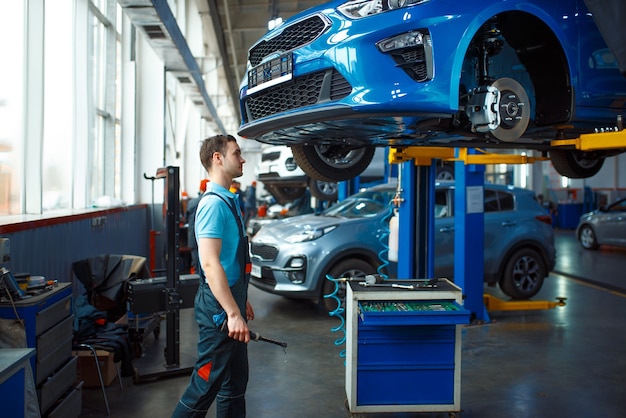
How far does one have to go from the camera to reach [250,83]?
11.0ft

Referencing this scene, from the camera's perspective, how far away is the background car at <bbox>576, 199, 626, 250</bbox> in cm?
1207

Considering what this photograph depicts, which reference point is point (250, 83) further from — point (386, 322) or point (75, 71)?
point (75, 71)

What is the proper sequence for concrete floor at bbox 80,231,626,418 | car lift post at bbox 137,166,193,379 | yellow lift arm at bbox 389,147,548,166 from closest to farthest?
concrete floor at bbox 80,231,626,418
car lift post at bbox 137,166,193,379
yellow lift arm at bbox 389,147,548,166

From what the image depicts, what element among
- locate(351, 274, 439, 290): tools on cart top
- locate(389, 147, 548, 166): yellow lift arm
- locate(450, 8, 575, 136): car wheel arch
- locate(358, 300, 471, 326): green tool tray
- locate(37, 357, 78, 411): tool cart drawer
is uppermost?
locate(450, 8, 575, 136): car wheel arch

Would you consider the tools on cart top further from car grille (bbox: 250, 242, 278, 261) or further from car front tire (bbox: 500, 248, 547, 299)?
car front tire (bbox: 500, 248, 547, 299)

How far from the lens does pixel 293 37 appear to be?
3053mm

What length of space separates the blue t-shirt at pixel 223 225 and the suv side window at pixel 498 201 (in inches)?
193

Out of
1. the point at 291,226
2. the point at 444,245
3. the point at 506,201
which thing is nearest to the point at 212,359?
the point at 291,226

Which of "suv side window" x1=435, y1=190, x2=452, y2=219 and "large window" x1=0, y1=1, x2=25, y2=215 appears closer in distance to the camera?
"large window" x1=0, y1=1, x2=25, y2=215

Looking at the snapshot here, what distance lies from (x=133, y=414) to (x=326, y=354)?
5.93 ft

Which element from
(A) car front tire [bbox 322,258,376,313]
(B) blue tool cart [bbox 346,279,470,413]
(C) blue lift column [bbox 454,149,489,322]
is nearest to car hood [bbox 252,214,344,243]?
(A) car front tire [bbox 322,258,376,313]

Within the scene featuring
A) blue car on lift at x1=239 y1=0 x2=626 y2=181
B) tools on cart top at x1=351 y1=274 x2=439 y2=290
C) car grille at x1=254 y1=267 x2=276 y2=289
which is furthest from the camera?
car grille at x1=254 y1=267 x2=276 y2=289

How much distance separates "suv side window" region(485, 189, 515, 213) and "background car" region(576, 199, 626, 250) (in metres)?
6.57

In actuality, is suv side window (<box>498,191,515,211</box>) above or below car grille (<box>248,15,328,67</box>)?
below
